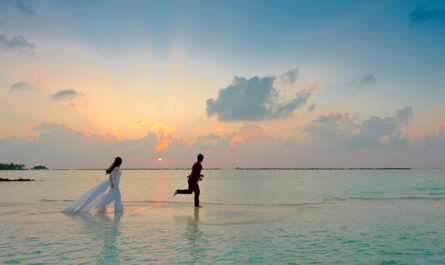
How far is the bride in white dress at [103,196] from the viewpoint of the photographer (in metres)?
17.3

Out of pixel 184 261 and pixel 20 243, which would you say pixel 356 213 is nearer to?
pixel 184 261

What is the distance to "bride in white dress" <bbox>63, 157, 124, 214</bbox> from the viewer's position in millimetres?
17328

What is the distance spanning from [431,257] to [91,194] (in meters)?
13.7

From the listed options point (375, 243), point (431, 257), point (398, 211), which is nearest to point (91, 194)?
point (375, 243)

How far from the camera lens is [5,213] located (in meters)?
17.6

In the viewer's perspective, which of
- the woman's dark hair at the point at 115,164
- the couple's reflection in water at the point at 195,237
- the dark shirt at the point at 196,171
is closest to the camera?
the couple's reflection in water at the point at 195,237

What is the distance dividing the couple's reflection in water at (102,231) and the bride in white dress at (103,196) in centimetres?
55

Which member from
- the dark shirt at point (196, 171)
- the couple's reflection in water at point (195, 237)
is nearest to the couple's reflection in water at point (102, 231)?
the couple's reflection in water at point (195, 237)

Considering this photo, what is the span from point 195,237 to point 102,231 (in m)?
3.18

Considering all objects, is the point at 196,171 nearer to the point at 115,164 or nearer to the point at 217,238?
the point at 115,164

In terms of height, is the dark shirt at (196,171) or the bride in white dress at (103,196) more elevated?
the dark shirt at (196,171)

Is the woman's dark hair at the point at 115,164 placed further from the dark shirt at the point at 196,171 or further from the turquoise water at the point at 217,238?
the dark shirt at the point at 196,171

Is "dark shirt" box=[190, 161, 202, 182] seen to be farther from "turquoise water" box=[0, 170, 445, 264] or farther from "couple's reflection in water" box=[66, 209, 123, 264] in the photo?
"couple's reflection in water" box=[66, 209, 123, 264]

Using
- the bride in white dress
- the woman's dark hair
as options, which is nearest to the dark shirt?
the bride in white dress
